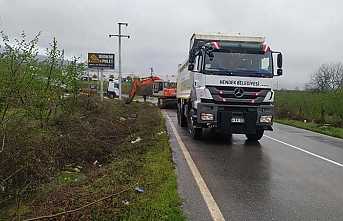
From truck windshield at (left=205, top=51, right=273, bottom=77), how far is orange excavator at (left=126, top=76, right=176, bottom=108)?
81.4ft

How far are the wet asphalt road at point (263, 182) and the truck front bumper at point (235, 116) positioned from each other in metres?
0.63

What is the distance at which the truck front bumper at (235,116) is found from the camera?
13961 millimetres

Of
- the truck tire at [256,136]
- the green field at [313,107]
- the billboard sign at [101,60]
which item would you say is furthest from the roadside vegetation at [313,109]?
the billboard sign at [101,60]

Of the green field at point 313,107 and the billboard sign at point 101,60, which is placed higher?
the billboard sign at point 101,60

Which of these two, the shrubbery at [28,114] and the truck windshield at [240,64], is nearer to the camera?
the shrubbery at [28,114]

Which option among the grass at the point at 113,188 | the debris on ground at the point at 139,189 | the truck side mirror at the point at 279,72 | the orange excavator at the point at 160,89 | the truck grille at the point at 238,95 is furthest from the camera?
the orange excavator at the point at 160,89

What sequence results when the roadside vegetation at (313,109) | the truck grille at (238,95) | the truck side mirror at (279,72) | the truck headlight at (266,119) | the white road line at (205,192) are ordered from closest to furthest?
the white road line at (205,192) → the truck grille at (238,95) → the truck headlight at (266,119) → the truck side mirror at (279,72) → the roadside vegetation at (313,109)

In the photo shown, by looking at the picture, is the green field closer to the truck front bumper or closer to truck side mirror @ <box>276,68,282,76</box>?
truck side mirror @ <box>276,68,282,76</box>

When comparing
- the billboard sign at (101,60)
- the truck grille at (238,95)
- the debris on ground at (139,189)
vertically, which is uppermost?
the billboard sign at (101,60)

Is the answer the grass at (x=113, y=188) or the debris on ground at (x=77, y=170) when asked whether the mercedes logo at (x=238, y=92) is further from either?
the debris on ground at (x=77, y=170)

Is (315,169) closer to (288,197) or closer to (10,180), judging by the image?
(288,197)

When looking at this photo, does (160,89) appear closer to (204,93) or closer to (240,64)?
(240,64)

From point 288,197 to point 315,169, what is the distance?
3.23 metres

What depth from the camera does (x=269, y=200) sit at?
7297mm
